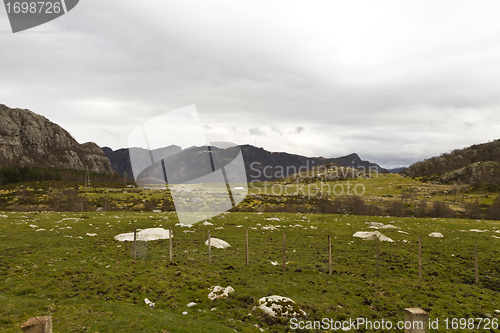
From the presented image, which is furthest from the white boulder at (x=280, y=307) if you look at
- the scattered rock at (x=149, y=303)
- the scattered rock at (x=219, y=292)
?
the scattered rock at (x=149, y=303)

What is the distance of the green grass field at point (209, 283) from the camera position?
1231 centimetres

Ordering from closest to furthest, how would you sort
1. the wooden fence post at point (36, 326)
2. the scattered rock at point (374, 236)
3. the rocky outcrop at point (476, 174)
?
the wooden fence post at point (36, 326) → the scattered rock at point (374, 236) → the rocky outcrop at point (476, 174)

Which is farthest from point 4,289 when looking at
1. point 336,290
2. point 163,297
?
point 336,290

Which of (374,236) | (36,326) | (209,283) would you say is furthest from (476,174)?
(36,326)

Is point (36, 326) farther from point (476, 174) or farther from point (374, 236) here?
point (476, 174)

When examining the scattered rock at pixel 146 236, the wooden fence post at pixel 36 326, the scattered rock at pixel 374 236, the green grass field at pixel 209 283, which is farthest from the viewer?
the scattered rock at pixel 374 236

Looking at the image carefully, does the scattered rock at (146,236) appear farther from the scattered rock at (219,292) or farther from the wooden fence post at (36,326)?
the wooden fence post at (36,326)

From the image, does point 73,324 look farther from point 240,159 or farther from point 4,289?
point 240,159

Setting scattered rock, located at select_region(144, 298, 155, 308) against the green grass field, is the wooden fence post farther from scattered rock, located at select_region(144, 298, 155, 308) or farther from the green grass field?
scattered rock, located at select_region(144, 298, 155, 308)

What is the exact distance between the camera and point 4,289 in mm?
14359

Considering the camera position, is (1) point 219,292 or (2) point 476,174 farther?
(2) point 476,174

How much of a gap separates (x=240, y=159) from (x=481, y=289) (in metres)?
20.8

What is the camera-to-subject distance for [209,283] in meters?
17.9

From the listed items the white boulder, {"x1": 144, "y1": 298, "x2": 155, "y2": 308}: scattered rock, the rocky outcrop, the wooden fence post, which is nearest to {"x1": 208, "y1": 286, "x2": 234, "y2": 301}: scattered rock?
the white boulder
